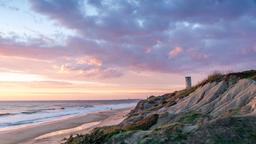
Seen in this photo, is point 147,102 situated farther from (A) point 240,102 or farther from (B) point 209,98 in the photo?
(A) point 240,102

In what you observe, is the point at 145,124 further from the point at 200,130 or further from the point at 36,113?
the point at 36,113

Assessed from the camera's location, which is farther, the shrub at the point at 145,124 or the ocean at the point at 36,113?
the ocean at the point at 36,113

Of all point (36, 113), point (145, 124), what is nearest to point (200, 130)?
point (145, 124)

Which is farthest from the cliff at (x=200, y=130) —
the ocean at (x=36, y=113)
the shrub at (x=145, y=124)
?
the ocean at (x=36, y=113)

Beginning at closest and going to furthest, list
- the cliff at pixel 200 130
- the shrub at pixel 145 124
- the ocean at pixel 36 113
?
the cliff at pixel 200 130, the shrub at pixel 145 124, the ocean at pixel 36 113

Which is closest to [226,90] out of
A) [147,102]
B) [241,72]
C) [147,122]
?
[241,72]

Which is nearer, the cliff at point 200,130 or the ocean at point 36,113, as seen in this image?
the cliff at point 200,130

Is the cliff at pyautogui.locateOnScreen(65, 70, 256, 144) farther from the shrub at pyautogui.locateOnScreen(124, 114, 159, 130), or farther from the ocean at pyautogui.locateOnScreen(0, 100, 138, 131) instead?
the ocean at pyautogui.locateOnScreen(0, 100, 138, 131)

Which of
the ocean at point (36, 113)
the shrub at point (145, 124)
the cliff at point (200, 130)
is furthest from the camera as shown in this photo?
the ocean at point (36, 113)

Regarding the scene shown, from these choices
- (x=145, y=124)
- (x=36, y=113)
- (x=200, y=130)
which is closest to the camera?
(x=200, y=130)

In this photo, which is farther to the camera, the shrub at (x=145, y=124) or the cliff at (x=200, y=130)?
the shrub at (x=145, y=124)

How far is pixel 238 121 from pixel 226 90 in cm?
772

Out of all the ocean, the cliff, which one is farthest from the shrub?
the ocean

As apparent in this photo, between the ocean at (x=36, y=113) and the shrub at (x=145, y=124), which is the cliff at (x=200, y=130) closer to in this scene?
the shrub at (x=145, y=124)
